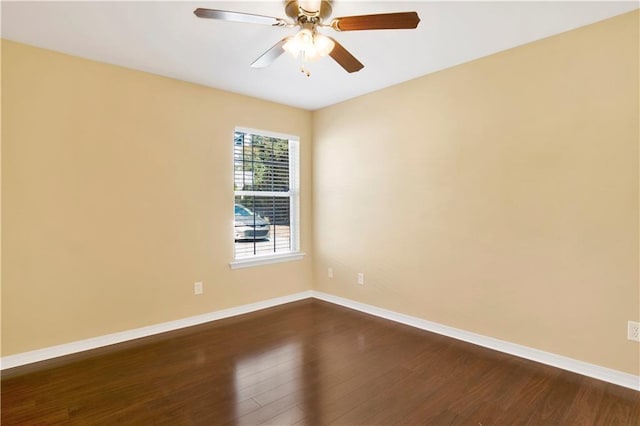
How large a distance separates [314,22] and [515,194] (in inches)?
77.0

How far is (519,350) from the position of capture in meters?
2.63

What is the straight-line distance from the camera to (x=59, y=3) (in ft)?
6.64

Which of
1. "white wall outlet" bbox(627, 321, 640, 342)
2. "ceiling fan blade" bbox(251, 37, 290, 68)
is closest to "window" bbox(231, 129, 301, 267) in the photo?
"ceiling fan blade" bbox(251, 37, 290, 68)

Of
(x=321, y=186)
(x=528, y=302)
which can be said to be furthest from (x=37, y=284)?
(x=528, y=302)

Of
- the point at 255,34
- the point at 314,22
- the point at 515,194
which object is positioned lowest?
the point at 515,194

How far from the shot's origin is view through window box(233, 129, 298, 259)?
12.5 ft

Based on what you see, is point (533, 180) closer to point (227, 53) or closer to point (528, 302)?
point (528, 302)

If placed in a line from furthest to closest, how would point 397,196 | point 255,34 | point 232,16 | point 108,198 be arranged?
point 397,196
point 108,198
point 255,34
point 232,16

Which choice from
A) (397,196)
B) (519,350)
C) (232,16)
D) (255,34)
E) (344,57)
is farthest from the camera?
(397,196)

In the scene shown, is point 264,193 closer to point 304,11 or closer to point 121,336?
point 121,336

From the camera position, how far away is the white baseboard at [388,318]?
7.54 feet

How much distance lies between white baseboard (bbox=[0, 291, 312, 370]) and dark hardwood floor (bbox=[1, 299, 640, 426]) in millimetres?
91

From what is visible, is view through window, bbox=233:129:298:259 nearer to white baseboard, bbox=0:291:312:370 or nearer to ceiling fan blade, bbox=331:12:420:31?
white baseboard, bbox=0:291:312:370

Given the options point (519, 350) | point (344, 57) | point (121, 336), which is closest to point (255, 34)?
point (344, 57)
